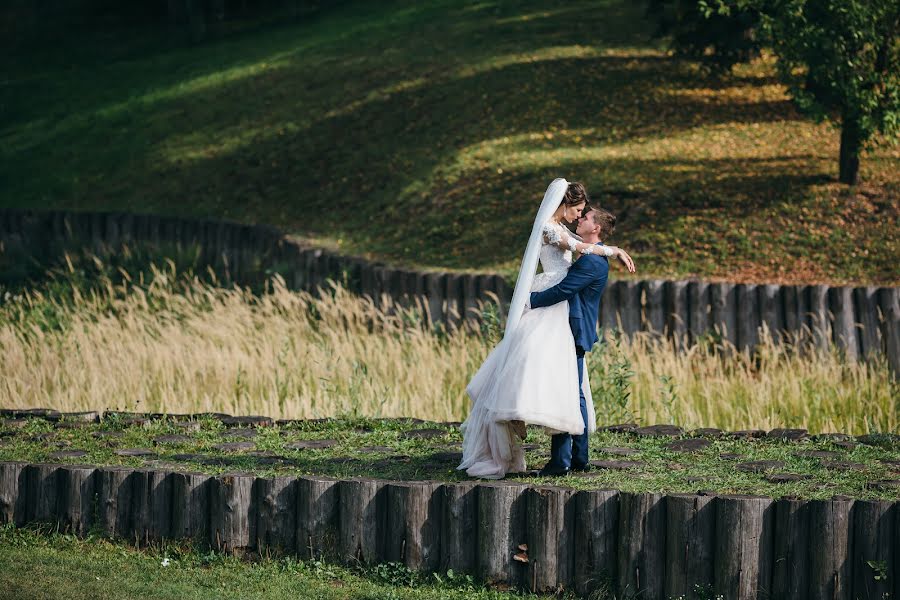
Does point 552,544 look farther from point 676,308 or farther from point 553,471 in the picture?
point 676,308

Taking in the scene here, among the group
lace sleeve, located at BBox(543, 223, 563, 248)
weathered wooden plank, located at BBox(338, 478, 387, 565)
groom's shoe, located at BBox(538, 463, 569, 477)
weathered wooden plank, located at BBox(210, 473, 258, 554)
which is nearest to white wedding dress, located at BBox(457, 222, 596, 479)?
lace sleeve, located at BBox(543, 223, 563, 248)

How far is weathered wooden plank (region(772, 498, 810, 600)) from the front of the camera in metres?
5.16

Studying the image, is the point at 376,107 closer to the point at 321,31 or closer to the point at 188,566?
the point at 321,31

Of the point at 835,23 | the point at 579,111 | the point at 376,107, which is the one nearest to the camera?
the point at 835,23

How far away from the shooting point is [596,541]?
541 cm

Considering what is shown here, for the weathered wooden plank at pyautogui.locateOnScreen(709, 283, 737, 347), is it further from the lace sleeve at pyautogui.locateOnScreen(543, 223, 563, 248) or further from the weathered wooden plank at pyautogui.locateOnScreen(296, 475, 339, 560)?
the weathered wooden plank at pyautogui.locateOnScreen(296, 475, 339, 560)

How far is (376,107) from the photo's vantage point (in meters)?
21.7

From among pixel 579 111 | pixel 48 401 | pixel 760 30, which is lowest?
pixel 48 401

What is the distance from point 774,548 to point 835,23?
9533 millimetres

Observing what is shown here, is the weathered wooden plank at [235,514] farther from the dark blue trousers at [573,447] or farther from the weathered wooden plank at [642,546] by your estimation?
the weathered wooden plank at [642,546]

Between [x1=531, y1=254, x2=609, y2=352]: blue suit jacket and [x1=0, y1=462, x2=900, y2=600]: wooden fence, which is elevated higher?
[x1=531, y1=254, x2=609, y2=352]: blue suit jacket

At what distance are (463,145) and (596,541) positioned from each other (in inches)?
520

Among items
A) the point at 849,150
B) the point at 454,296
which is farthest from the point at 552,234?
the point at 849,150

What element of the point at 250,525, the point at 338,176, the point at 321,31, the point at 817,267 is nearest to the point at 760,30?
the point at 817,267
